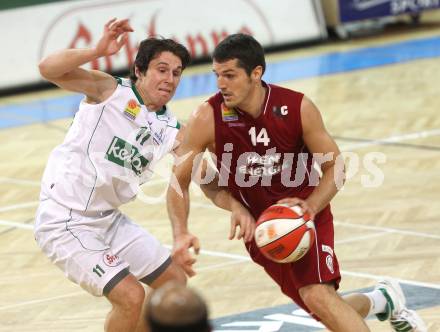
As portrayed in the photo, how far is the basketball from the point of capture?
224 inches

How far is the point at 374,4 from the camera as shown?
22.1m

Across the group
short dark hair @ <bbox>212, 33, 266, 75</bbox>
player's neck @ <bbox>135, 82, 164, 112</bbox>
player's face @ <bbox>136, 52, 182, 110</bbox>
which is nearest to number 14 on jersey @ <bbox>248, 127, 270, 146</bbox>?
short dark hair @ <bbox>212, 33, 266, 75</bbox>

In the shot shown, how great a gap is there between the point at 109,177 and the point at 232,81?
3.29 ft

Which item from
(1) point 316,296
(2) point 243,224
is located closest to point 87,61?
(2) point 243,224

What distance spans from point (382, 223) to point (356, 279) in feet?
5.37

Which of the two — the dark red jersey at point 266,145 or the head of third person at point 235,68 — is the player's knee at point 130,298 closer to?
the dark red jersey at point 266,145

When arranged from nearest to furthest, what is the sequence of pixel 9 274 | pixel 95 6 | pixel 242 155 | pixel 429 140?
pixel 242 155, pixel 9 274, pixel 429 140, pixel 95 6

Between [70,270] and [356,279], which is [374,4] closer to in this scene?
[356,279]

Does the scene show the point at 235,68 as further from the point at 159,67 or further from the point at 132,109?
the point at 132,109

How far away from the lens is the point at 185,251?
18.1ft

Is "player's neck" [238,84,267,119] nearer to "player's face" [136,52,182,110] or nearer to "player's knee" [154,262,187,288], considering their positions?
"player's face" [136,52,182,110]

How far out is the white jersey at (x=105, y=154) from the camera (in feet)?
20.6

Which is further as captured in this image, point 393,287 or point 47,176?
point 393,287

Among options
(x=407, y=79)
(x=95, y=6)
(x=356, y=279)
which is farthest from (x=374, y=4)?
(x=356, y=279)
